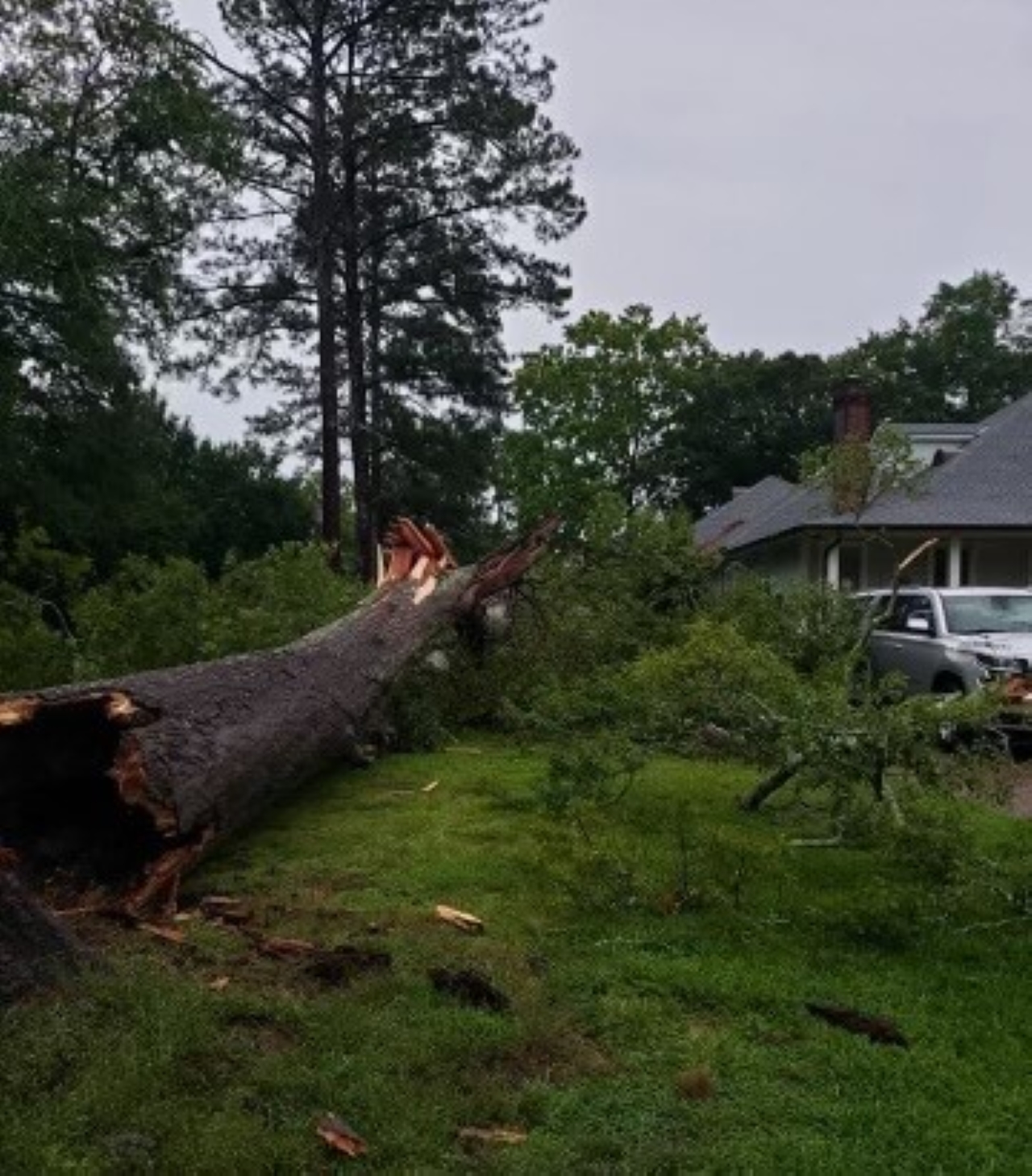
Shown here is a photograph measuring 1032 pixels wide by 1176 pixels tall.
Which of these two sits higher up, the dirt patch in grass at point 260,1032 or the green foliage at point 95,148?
the green foliage at point 95,148

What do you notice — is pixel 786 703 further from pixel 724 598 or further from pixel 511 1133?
pixel 724 598

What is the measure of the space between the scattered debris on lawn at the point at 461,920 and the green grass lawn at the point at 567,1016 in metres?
0.05

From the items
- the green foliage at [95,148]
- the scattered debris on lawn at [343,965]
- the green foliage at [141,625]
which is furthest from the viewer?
the green foliage at [95,148]

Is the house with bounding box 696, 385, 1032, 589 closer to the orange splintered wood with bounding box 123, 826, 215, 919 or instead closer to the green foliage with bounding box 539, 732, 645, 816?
the green foliage with bounding box 539, 732, 645, 816

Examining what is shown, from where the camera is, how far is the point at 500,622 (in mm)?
10742

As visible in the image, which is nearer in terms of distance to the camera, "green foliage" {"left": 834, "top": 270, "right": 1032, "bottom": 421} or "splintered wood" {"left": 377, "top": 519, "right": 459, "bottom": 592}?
"splintered wood" {"left": 377, "top": 519, "right": 459, "bottom": 592}

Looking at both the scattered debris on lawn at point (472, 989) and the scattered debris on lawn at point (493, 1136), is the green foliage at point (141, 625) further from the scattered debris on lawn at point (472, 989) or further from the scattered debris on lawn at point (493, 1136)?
the scattered debris on lawn at point (493, 1136)

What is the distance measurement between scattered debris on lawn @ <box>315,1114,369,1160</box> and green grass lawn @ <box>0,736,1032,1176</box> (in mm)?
32

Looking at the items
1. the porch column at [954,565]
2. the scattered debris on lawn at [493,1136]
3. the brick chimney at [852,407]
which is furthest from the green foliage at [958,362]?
the scattered debris on lawn at [493,1136]

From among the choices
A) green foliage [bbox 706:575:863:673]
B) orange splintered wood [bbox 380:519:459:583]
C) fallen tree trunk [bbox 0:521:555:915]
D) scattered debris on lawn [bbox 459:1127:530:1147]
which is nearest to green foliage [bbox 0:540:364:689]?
orange splintered wood [bbox 380:519:459:583]

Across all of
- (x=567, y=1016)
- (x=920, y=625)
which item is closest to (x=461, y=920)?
(x=567, y=1016)

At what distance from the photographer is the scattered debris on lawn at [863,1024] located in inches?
159

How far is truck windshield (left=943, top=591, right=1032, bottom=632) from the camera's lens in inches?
520

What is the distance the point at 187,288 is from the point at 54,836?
18.8m
